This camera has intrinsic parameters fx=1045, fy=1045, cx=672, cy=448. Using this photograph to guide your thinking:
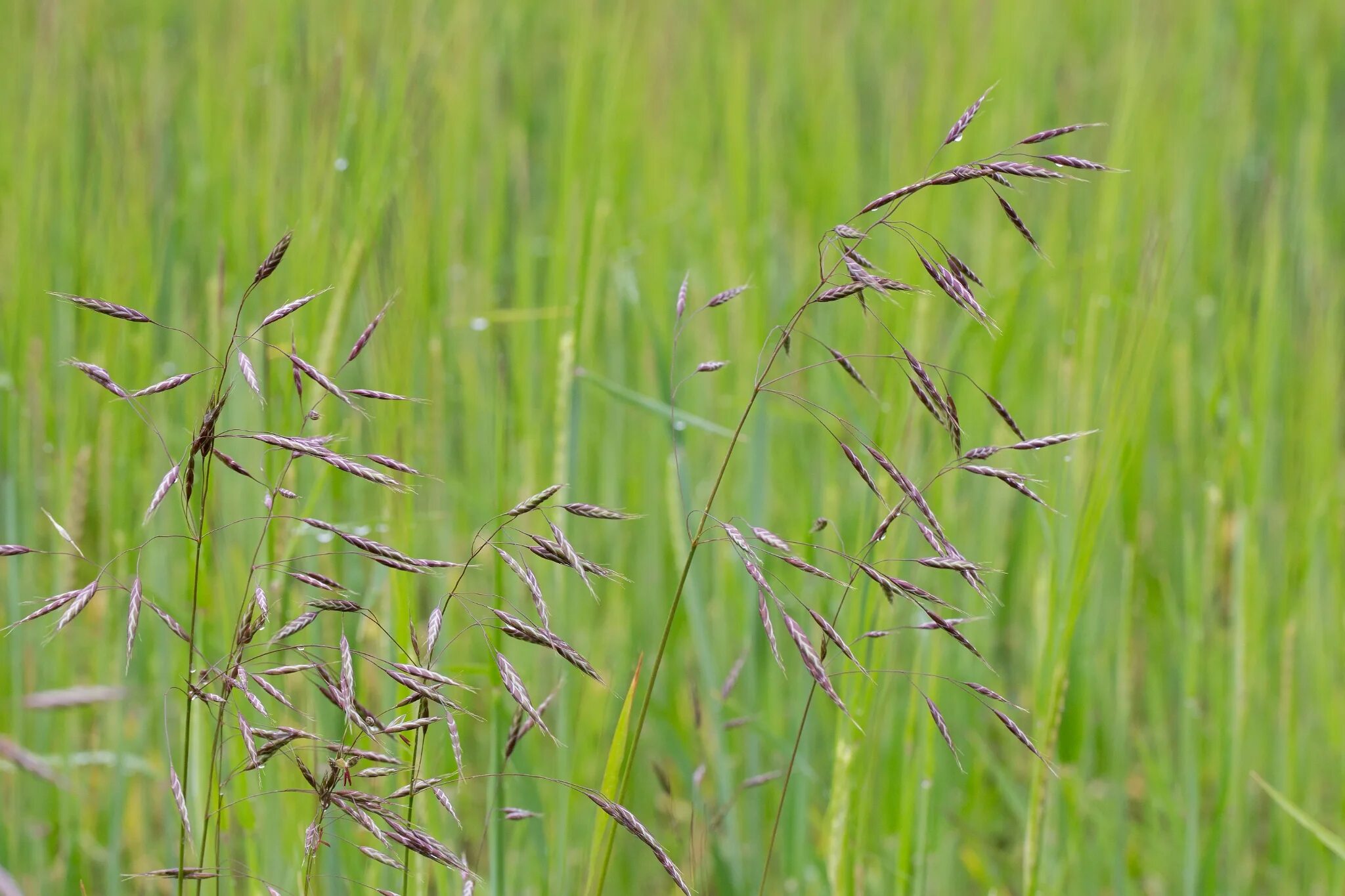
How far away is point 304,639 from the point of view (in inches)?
43.3

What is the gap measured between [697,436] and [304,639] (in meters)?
0.83

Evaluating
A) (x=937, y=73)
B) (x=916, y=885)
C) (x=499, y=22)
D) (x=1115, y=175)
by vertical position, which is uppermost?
(x=499, y=22)

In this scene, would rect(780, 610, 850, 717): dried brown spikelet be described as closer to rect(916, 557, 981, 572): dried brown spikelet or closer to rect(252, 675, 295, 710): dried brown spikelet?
rect(916, 557, 981, 572): dried brown spikelet

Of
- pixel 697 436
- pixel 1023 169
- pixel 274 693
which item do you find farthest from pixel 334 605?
pixel 697 436

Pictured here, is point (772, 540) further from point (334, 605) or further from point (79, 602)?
point (79, 602)

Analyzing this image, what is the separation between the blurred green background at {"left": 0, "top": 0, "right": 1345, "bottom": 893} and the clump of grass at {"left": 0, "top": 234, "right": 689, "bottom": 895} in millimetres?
41

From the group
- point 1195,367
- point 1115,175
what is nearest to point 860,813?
point 1115,175

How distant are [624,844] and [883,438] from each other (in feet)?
2.44

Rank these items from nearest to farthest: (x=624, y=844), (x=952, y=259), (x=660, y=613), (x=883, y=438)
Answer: (x=952, y=259)
(x=883, y=438)
(x=624, y=844)
(x=660, y=613)

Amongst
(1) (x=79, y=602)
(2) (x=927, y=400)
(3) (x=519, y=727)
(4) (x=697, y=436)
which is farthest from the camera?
(4) (x=697, y=436)

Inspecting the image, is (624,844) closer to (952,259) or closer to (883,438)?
(883,438)

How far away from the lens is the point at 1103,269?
3.54 ft

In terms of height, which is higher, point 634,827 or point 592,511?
point 592,511

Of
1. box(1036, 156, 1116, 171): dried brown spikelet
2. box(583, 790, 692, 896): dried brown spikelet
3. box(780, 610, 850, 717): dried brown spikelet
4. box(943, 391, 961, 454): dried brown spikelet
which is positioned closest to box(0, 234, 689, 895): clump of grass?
box(583, 790, 692, 896): dried brown spikelet
